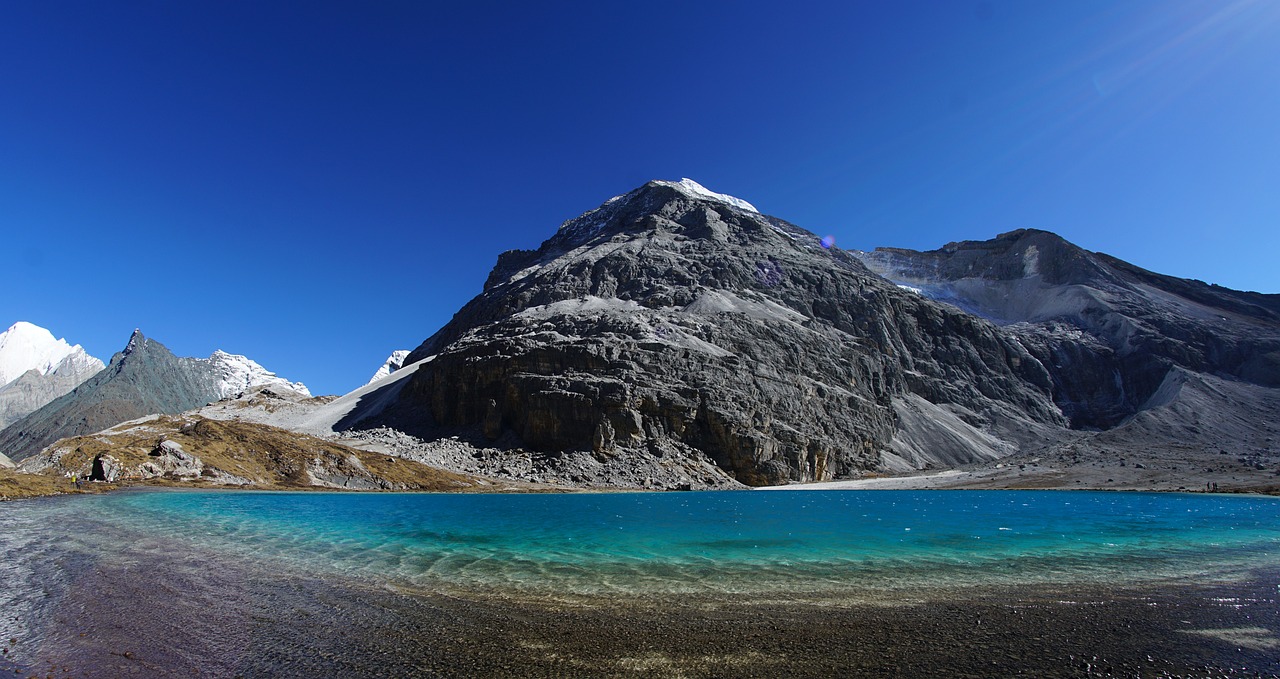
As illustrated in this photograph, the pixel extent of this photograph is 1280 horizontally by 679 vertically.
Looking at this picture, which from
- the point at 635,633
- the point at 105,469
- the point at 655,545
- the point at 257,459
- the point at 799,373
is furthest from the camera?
the point at 799,373

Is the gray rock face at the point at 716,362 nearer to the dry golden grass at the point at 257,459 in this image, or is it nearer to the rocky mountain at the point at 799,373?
the rocky mountain at the point at 799,373

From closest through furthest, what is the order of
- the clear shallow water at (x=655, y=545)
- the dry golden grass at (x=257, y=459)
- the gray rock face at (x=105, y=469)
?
1. the clear shallow water at (x=655, y=545)
2. the gray rock face at (x=105, y=469)
3. the dry golden grass at (x=257, y=459)

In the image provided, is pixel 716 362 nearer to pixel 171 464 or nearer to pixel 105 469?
pixel 171 464

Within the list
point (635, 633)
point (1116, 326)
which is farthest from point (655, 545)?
point (1116, 326)

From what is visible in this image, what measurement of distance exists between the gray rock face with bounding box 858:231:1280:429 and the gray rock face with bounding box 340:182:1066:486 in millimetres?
9933

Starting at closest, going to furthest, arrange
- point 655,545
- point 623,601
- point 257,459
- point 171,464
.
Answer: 1. point 623,601
2. point 655,545
3. point 171,464
4. point 257,459

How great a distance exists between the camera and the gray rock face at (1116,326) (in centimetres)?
13388

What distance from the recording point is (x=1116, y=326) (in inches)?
6014

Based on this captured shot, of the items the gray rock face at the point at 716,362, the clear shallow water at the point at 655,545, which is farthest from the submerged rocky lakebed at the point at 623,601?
the gray rock face at the point at 716,362

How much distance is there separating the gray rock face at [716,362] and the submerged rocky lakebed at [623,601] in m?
64.9

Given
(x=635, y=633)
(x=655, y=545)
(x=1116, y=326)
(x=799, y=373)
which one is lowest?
(x=655, y=545)

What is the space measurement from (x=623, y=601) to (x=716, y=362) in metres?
90.9

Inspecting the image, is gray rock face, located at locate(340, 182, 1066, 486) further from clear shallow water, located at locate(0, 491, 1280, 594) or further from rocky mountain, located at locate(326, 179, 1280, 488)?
clear shallow water, located at locate(0, 491, 1280, 594)

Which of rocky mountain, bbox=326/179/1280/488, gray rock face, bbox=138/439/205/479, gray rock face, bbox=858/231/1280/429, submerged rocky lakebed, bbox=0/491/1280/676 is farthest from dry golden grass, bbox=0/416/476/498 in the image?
gray rock face, bbox=858/231/1280/429
